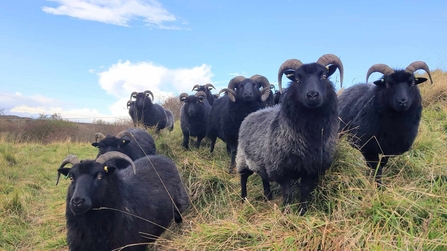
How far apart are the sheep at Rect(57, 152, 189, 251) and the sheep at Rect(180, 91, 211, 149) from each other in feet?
16.9

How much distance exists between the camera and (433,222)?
355 cm

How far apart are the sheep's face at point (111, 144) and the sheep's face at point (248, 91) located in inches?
115

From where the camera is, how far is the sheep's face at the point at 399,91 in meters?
4.92

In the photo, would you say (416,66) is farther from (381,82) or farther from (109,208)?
(109,208)

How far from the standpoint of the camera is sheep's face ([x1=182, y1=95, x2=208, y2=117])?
416 inches

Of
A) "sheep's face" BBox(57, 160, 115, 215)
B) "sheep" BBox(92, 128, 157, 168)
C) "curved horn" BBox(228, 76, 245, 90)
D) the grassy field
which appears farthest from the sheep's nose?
"curved horn" BBox(228, 76, 245, 90)

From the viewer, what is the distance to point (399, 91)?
5023mm

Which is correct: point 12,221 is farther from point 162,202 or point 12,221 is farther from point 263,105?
point 263,105

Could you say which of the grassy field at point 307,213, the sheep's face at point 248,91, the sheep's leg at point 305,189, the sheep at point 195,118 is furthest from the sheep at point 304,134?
the sheep at point 195,118

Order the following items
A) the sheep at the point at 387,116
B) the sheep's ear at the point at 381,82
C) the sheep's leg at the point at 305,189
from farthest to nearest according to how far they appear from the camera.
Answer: the sheep's ear at the point at 381,82 < the sheep at the point at 387,116 < the sheep's leg at the point at 305,189

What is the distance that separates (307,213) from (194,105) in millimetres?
6937

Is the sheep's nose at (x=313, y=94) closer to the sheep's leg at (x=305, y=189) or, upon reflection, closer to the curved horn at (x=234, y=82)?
the sheep's leg at (x=305, y=189)

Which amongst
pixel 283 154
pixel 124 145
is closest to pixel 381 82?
pixel 283 154

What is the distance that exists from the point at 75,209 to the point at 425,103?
11121 mm
